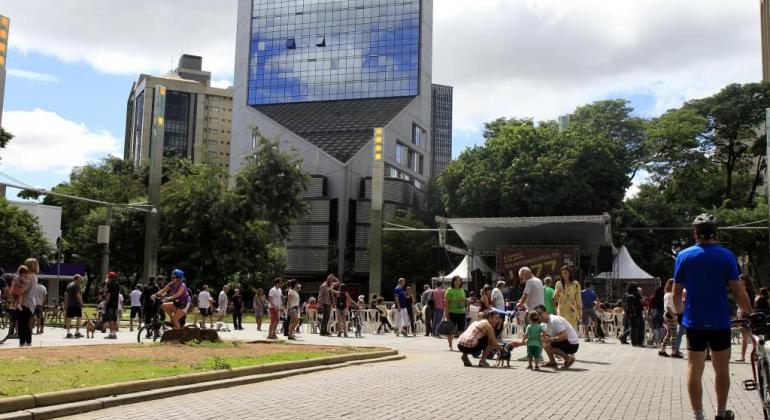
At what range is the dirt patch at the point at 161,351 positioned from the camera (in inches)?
436

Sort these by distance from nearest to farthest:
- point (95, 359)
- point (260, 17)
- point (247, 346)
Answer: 1. point (95, 359)
2. point (247, 346)
3. point (260, 17)

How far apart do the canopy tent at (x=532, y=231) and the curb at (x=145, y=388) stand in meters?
19.0

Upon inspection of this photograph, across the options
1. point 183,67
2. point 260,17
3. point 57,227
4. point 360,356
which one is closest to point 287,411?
point 360,356

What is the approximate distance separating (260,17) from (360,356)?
2724 inches

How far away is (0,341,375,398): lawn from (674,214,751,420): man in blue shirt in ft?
19.4

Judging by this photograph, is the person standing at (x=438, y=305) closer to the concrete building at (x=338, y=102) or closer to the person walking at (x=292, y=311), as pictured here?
the person walking at (x=292, y=311)

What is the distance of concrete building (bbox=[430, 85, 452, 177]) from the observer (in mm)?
180500

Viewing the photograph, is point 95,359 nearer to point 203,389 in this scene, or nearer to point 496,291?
point 203,389

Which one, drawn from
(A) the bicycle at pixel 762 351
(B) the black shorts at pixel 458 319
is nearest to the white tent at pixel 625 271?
(B) the black shorts at pixel 458 319

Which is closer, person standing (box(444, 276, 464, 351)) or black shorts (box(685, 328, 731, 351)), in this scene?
black shorts (box(685, 328, 731, 351))

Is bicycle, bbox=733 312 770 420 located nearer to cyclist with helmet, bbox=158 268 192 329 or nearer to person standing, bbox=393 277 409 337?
cyclist with helmet, bbox=158 268 192 329

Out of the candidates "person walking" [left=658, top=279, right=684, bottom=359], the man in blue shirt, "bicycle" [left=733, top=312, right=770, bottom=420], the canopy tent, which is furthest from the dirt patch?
the canopy tent

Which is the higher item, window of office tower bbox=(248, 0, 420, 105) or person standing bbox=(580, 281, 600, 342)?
window of office tower bbox=(248, 0, 420, 105)

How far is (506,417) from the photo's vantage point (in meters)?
7.16
